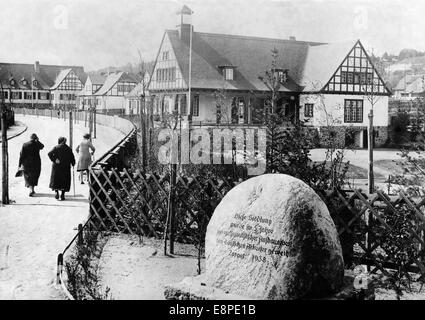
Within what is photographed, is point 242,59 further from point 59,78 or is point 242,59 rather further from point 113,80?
point 113,80

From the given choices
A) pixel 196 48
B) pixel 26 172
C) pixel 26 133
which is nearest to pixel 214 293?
pixel 26 172

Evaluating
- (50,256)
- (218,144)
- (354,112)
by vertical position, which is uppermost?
(354,112)

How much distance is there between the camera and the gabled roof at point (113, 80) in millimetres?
58781

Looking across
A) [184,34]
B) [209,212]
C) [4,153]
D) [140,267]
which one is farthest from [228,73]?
[140,267]

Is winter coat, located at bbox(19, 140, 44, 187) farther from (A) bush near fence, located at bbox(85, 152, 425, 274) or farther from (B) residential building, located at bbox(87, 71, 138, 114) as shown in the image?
(B) residential building, located at bbox(87, 71, 138, 114)

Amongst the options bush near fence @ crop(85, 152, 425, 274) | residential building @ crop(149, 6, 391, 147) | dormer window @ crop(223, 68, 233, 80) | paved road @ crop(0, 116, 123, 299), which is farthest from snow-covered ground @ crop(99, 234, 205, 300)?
dormer window @ crop(223, 68, 233, 80)

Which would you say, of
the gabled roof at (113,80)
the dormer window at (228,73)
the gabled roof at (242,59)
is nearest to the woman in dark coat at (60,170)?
the gabled roof at (242,59)

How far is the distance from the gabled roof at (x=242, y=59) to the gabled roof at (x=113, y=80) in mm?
22540

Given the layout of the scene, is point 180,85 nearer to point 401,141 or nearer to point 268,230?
point 401,141

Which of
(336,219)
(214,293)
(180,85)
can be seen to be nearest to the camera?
(214,293)
